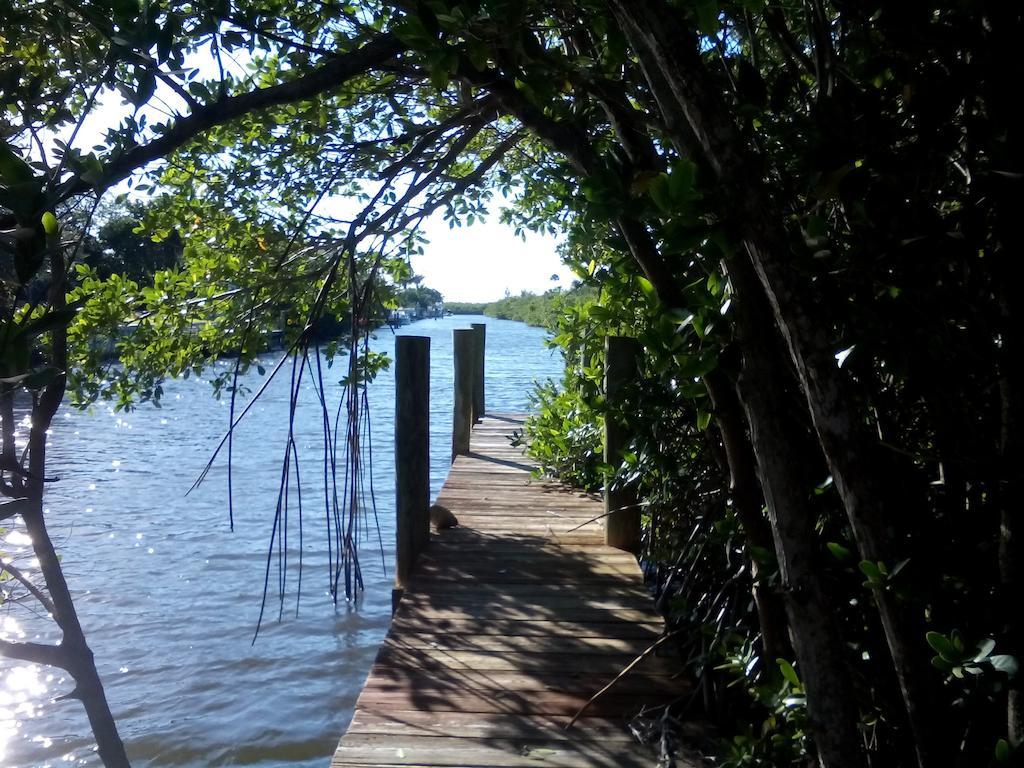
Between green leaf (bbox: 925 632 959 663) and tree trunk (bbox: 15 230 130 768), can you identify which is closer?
green leaf (bbox: 925 632 959 663)

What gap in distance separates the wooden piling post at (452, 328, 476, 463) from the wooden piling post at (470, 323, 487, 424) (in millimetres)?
891

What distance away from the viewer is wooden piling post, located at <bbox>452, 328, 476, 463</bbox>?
888 centimetres

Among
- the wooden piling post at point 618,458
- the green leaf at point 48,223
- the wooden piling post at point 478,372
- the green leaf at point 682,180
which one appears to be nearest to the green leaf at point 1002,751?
the green leaf at point 682,180

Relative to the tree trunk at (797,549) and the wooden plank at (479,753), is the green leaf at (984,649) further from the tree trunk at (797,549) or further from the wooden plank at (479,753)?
the wooden plank at (479,753)

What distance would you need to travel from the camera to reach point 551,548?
5551 millimetres

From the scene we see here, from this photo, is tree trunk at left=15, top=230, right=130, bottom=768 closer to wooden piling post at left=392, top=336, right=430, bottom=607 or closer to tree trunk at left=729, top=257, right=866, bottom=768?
wooden piling post at left=392, top=336, right=430, bottom=607

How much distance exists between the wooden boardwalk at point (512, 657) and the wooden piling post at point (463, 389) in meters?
2.69

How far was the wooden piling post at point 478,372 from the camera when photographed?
34.6 ft

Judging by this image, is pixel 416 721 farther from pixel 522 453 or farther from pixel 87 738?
pixel 522 453

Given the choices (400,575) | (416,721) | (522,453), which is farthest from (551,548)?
(522,453)

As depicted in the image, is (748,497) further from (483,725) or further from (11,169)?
(11,169)

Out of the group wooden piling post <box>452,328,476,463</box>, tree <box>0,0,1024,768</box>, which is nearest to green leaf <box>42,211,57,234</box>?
tree <box>0,0,1024,768</box>

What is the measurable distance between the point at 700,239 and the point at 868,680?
1317 mm

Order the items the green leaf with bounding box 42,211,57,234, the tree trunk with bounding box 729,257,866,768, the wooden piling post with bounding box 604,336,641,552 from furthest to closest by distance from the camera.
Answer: the wooden piling post with bounding box 604,336,641,552 → the tree trunk with bounding box 729,257,866,768 → the green leaf with bounding box 42,211,57,234
